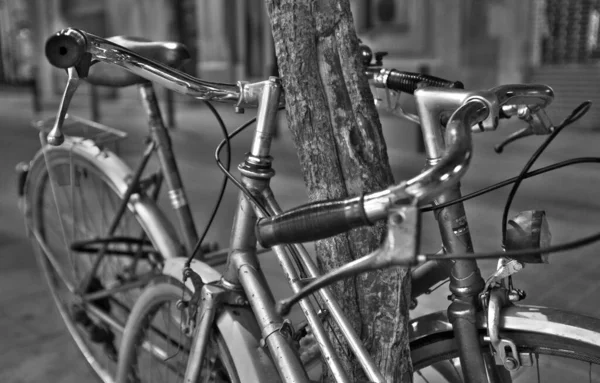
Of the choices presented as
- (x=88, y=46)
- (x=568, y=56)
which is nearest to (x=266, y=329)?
(x=88, y=46)

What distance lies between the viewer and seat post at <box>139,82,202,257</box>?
2.23m

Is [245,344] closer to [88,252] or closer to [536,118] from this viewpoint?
[536,118]

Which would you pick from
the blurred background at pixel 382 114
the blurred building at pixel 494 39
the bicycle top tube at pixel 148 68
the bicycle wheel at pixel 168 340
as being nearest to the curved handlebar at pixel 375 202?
the bicycle top tube at pixel 148 68

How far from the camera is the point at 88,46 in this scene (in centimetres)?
153

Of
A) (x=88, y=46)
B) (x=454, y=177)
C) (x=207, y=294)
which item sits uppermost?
(x=88, y=46)

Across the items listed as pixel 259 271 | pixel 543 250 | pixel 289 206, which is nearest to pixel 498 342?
pixel 543 250

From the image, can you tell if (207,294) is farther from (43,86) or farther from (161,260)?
(43,86)

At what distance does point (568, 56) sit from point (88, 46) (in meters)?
10.1

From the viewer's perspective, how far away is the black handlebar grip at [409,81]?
150 centimetres

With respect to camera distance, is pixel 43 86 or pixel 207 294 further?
pixel 43 86

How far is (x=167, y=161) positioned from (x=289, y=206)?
9.71 ft

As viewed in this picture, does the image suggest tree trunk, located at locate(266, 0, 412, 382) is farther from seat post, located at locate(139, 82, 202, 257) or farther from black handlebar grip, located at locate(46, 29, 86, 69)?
seat post, located at locate(139, 82, 202, 257)

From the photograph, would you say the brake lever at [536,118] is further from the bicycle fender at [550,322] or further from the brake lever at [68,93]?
the brake lever at [68,93]

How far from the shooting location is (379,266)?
38.8 inches
